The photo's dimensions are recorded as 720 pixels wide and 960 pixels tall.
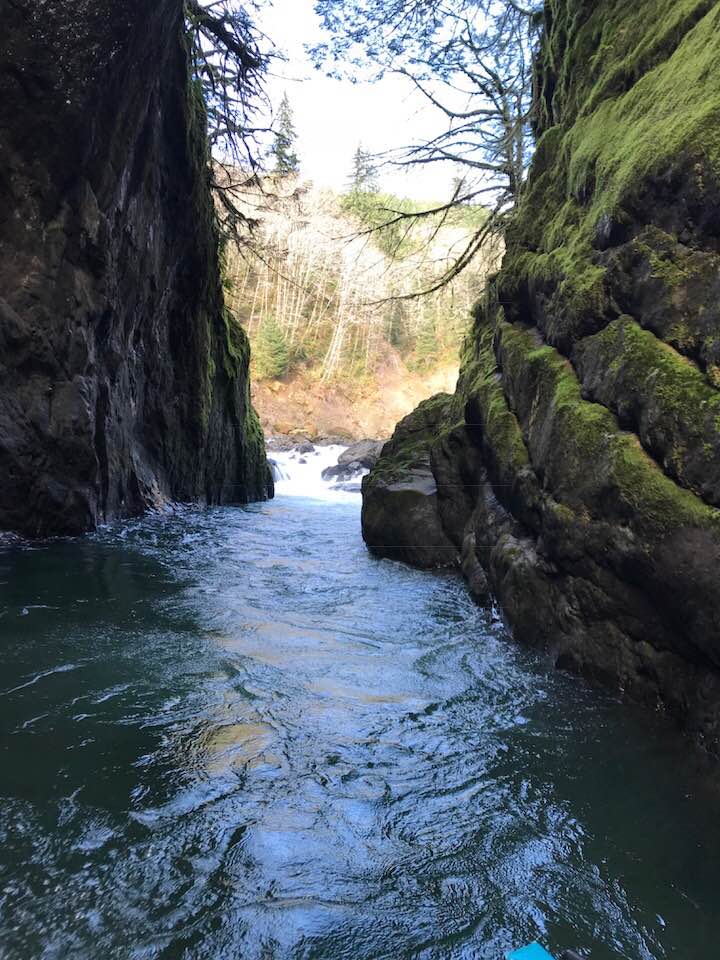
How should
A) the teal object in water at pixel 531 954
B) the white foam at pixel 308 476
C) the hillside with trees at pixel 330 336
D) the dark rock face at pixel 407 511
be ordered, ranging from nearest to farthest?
the teal object in water at pixel 531 954
the dark rock face at pixel 407 511
the white foam at pixel 308 476
the hillside with trees at pixel 330 336

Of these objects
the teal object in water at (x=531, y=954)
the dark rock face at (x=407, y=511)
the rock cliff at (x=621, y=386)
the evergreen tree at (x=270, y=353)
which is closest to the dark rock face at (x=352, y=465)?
the dark rock face at (x=407, y=511)

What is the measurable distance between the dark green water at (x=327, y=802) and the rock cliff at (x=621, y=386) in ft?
1.55

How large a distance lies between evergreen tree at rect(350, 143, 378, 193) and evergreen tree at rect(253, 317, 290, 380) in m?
33.9

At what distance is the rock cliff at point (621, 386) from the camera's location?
3.27 m

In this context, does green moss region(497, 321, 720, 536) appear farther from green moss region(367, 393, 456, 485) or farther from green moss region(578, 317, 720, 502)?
green moss region(367, 393, 456, 485)

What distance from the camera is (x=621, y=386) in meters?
3.98

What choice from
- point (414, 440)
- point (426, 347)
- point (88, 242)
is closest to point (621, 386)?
point (414, 440)

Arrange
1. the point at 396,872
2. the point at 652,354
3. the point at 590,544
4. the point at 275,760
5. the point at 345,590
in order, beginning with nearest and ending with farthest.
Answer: the point at 396,872
the point at 275,760
the point at 652,354
the point at 590,544
the point at 345,590

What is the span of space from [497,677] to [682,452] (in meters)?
1.88

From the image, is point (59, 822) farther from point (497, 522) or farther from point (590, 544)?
point (497, 522)

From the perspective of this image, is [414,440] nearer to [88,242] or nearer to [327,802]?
[88,242]

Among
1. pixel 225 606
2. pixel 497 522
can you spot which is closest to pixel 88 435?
pixel 225 606

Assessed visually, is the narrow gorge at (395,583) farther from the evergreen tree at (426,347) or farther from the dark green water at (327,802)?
the evergreen tree at (426,347)

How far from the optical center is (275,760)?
3047 millimetres
